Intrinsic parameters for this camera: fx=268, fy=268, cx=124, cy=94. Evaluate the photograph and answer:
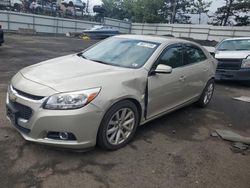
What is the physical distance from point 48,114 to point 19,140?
976mm

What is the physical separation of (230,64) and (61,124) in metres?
7.13

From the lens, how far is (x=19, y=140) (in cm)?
374

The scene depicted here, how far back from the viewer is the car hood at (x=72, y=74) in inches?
130

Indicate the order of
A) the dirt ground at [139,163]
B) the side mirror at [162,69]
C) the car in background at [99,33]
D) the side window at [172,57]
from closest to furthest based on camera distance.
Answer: the dirt ground at [139,163] → the side mirror at [162,69] → the side window at [172,57] → the car in background at [99,33]

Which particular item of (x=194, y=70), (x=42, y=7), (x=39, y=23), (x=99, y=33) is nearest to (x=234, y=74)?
(x=194, y=70)

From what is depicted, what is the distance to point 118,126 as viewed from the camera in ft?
12.2

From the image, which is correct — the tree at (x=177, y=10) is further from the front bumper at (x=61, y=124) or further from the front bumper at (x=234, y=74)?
the front bumper at (x=61, y=124)

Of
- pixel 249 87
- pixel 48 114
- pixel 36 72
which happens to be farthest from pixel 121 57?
pixel 249 87

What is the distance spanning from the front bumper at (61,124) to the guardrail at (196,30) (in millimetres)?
26878

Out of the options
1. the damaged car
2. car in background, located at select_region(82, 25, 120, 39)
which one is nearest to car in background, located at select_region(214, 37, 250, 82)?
the damaged car

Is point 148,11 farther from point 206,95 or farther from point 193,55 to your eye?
point 193,55

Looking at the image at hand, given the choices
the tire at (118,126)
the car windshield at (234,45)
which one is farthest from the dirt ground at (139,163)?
the car windshield at (234,45)

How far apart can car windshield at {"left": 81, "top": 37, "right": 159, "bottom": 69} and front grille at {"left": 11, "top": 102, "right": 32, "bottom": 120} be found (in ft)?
4.90

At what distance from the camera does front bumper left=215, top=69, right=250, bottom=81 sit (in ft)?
27.6
